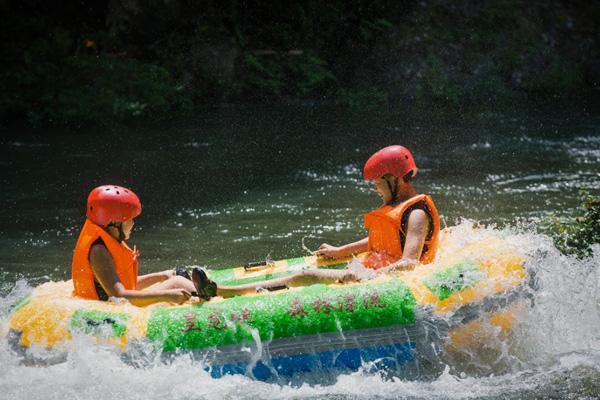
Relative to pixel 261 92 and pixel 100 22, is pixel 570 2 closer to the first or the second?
pixel 261 92

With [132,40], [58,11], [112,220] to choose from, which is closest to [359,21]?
[132,40]

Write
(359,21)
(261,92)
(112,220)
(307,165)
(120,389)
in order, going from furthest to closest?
(359,21) < (261,92) < (307,165) < (112,220) < (120,389)

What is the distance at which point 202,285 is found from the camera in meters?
5.92

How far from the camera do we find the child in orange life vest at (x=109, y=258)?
19.9 ft

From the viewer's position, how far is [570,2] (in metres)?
18.7

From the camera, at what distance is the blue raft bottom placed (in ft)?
18.6

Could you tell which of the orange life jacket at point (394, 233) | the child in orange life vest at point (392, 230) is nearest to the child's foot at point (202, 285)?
the child in orange life vest at point (392, 230)

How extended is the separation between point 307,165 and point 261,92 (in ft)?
13.7

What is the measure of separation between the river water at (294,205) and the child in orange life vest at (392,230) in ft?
1.53

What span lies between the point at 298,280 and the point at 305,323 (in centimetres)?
75

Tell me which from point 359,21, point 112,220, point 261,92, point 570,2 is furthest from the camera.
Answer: point 570,2

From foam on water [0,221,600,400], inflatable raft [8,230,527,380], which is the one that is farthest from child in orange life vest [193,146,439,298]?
foam on water [0,221,600,400]

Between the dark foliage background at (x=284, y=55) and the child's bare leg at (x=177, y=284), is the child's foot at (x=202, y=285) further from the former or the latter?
the dark foliage background at (x=284, y=55)

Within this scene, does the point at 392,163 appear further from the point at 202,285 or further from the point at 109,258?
the point at 109,258
